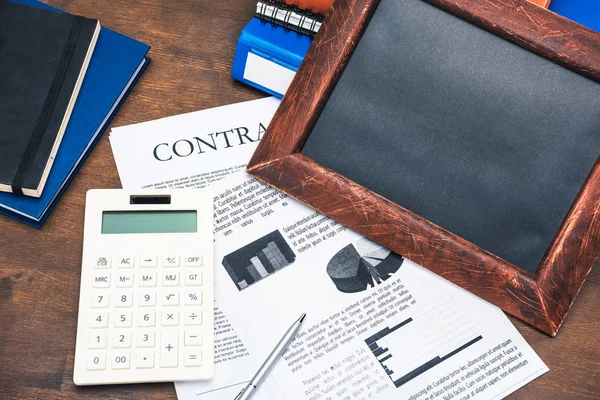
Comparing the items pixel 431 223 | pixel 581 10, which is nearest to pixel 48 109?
pixel 431 223

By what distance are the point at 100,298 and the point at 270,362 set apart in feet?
0.52

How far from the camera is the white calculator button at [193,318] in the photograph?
1.85 ft

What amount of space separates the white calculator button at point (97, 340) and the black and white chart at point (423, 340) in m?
0.23

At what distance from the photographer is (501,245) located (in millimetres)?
586

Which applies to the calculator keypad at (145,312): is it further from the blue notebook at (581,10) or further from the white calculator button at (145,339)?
the blue notebook at (581,10)

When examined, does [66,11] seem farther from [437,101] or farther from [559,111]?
[559,111]

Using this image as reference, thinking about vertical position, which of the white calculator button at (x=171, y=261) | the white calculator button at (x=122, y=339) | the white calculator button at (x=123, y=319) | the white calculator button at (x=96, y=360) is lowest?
the white calculator button at (x=96, y=360)

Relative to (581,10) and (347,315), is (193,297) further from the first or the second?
(581,10)

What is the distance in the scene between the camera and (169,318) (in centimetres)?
56

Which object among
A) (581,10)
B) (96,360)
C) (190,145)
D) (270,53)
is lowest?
(96,360)

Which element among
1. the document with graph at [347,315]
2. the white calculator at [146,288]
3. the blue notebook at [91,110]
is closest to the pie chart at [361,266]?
the document with graph at [347,315]

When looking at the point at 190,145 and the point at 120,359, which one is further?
the point at 190,145

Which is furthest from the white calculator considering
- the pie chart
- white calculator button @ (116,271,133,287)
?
the pie chart

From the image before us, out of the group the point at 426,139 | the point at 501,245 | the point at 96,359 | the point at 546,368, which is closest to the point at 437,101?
the point at 426,139
